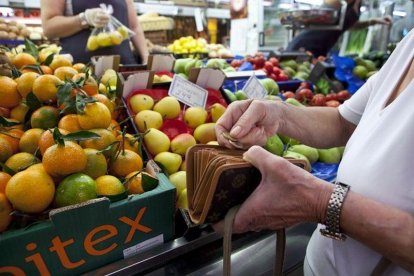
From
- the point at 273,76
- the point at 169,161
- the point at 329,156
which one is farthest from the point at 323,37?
the point at 169,161

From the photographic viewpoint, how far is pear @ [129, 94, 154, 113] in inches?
52.3

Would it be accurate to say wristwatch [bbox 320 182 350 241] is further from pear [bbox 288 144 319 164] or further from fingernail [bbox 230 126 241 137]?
pear [bbox 288 144 319 164]

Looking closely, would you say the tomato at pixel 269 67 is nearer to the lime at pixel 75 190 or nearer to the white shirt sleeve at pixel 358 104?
the white shirt sleeve at pixel 358 104

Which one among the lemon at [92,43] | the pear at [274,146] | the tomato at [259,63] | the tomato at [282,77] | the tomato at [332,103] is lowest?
the pear at [274,146]

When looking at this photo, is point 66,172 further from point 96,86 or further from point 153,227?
point 96,86

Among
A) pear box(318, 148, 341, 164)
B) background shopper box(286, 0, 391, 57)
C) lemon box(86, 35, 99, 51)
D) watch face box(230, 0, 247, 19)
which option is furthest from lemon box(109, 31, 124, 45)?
watch face box(230, 0, 247, 19)

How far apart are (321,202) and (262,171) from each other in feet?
0.45

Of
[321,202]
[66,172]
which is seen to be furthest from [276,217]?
[66,172]

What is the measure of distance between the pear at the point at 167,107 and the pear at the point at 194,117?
0.05m

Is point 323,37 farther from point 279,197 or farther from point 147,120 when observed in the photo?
point 279,197

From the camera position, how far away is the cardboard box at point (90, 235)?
67 centimetres

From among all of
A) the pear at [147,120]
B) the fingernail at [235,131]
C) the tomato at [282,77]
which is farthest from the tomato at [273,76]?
the fingernail at [235,131]

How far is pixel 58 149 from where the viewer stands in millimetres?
735

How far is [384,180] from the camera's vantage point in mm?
664
